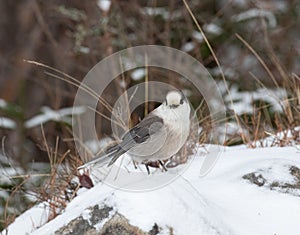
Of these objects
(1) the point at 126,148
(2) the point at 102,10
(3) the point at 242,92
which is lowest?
(3) the point at 242,92

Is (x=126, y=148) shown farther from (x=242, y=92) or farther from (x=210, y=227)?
A: (x=242, y=92)

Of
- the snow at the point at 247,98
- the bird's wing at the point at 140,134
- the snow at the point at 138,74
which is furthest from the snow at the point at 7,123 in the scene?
the bird's wing at the point at 140,134

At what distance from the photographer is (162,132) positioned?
2605 millimetres

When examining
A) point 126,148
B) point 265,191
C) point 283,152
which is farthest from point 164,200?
point 283,152

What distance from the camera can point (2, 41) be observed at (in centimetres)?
864

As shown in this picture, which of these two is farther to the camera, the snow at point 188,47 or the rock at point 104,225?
the snow at point 188,47

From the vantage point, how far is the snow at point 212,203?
2.51m

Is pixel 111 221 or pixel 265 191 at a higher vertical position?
pixel 111 221

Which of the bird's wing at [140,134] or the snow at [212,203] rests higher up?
the bird's wing at [140,134]

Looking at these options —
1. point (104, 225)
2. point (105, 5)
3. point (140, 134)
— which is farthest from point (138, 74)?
point (104, 225)

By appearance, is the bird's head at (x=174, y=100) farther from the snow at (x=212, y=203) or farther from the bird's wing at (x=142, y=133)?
the snow at (x=212, y=203)

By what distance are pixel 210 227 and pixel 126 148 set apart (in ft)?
1.77

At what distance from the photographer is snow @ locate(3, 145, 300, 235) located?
251 centimetres

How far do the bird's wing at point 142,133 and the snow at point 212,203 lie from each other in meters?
0.21
